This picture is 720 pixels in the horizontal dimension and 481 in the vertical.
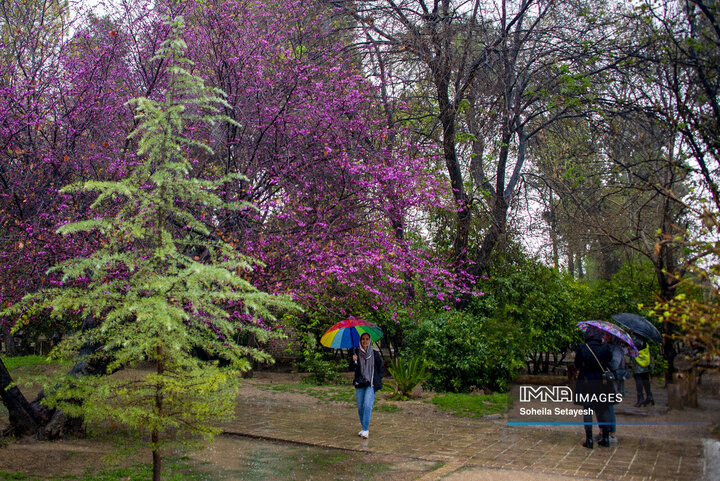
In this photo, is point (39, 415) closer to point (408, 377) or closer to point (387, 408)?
point (387, 408)

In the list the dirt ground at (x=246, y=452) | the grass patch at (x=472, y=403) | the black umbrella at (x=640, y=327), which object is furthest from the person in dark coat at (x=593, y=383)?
the grass patch at (x=472, y=403)

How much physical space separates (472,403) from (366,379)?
3.42 meters

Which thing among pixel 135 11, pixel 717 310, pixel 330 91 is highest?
pixel 135 11

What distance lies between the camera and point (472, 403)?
11375 millimetres

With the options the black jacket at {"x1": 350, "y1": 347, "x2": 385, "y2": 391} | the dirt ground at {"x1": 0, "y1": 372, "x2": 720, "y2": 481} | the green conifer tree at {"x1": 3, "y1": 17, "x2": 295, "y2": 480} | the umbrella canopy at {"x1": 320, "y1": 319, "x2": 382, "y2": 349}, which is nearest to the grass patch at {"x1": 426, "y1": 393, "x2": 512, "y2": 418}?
the dirt ground at {"x1": 0, "y1": 372, "x2": 720, "y2": 481}

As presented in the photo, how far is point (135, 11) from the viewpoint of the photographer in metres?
9.43

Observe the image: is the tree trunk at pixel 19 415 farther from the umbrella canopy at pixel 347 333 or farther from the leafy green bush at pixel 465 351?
the leafy green bush at pixel 465 351

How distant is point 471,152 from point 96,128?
915cm

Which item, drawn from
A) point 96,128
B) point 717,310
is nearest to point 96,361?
point 96,128

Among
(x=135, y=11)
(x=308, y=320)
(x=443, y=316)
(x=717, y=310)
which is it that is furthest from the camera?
(x=308, y=320)

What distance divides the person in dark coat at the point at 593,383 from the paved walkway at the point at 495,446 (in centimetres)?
29

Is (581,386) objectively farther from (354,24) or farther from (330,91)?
(354,24)

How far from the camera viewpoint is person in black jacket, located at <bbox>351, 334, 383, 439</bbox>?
8.74 meters

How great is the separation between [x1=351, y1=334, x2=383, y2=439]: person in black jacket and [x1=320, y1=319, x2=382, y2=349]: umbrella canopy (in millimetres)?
816
